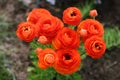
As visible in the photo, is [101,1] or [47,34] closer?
[47,34]

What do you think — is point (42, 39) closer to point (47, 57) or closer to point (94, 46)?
point (47, 57)

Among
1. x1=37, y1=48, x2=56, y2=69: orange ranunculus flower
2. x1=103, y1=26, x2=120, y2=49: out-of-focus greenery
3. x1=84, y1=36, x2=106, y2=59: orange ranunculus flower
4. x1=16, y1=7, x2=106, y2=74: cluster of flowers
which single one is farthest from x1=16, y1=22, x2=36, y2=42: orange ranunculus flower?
x1=103, y1=26, x2=120, y2=49: out-of-focus greenery

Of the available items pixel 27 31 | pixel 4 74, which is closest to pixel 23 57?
pixel 4 74

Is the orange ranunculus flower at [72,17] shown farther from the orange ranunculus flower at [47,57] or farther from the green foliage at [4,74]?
the green foliage at [4,74]

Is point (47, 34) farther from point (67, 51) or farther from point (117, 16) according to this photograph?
point (117, 16)

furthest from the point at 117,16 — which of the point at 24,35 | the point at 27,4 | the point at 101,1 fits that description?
the point at 24,35

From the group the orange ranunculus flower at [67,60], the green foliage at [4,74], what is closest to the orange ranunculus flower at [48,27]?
the orange ranunculus flower at [67,60]
